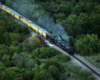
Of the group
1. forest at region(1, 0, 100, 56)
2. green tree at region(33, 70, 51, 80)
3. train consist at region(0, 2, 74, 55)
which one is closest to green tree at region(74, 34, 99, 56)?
forest at region(1, 0, 100, 56)

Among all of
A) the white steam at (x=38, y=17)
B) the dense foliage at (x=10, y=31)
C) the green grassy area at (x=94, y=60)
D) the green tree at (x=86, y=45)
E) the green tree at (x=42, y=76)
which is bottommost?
the green tree at (x=42, y=76)

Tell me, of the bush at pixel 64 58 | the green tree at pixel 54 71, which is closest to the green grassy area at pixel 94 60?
the bush at pixel 64 58

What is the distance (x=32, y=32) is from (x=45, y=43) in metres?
6.96

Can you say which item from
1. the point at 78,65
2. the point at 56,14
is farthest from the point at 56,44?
the point at 56,14

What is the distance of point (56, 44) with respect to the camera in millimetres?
33062

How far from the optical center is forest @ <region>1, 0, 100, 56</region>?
3494 centimetres

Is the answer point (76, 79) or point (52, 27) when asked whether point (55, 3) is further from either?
point (76, 79)

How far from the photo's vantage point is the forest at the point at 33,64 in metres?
20.4

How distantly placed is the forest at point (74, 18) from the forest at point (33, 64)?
7901 millimetres

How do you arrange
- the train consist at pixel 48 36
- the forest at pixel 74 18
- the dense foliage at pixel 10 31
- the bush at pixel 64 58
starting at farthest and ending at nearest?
the dense foliage at pixel 10 31, the forest at pixel 74 18, the train consist at pixel 48 36, the bush at pixel 64 58

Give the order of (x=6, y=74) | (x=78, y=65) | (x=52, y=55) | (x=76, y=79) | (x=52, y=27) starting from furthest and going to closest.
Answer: (x=52, y=27) → (x=52, y=55) → (x=78, y=65) → (x=76, y=79) → (x=6, y=74)

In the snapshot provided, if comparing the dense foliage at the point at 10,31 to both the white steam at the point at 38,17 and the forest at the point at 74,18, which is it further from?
the forest at the point at 74,18

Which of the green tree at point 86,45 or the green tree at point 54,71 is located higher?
the green tree at point 86,45

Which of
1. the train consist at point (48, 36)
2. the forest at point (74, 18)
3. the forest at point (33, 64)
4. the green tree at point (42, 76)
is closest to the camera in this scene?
the green tree at point (42, 76)
